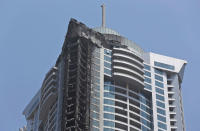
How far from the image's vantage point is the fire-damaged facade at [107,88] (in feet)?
577

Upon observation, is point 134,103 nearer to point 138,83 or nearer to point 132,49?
point 138,83

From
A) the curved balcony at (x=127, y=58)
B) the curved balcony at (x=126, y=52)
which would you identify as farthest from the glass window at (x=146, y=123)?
the curved balcony at (x=126, y=52)

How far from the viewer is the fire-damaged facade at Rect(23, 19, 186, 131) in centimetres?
17600

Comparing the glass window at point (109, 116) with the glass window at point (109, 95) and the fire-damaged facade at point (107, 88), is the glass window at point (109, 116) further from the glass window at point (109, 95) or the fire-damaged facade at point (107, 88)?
the glass window at point (109, 95)

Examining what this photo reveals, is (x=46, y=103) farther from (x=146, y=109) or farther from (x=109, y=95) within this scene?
(x=146, y=109)

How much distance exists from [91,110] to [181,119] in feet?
103

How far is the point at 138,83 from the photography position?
616 ft

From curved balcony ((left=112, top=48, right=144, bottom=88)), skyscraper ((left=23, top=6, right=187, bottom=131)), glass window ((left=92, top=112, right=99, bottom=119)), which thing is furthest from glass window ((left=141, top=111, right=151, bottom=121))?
glass window ((left=92, top=112, right=99, bottom=119))

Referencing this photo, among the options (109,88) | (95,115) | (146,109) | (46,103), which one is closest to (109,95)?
(109,88)

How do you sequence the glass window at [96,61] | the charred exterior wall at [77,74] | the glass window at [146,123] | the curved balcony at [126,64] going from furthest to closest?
the curved balcony at [126,64] < the glass window at [96,61] < the glass window at [146,123] < the charred exterior wall at [77,74]

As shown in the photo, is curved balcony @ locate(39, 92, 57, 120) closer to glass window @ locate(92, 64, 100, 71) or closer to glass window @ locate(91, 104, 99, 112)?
glass window @ locate(92, 64, 100, 71)

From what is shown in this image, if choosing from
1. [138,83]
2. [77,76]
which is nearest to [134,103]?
[138,83]

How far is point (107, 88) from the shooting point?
7224 inches

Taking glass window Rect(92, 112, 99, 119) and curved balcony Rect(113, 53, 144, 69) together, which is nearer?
glass window Rect(92, 112, 99, 119)
